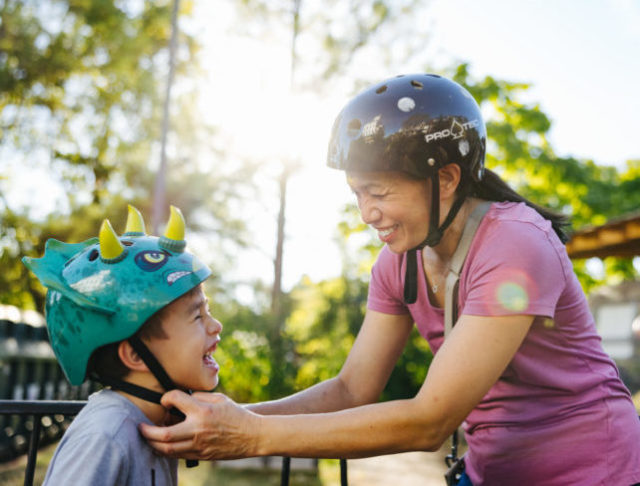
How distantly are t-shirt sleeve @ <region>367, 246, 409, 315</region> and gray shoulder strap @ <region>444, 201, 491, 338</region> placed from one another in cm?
39

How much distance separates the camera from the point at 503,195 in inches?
94.7

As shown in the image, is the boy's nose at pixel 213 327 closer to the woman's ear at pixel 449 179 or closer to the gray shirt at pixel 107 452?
the gray shirt at pixel 107 452

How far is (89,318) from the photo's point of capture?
6.40ft

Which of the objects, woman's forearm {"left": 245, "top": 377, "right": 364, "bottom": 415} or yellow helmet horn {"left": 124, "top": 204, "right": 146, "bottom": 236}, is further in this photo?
woman's forearm {"left": 245, "top": 377, "right": 364, "bottom": 415}

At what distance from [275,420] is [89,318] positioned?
2.19ft

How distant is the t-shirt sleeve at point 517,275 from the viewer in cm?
189

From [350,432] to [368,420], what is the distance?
63 millimetres

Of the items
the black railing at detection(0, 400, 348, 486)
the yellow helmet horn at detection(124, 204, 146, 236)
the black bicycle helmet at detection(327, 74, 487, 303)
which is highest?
the black bicycle helmet at detection(327, 74, 487, 303)

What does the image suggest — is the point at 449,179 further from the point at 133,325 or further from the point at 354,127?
the point at 133,325

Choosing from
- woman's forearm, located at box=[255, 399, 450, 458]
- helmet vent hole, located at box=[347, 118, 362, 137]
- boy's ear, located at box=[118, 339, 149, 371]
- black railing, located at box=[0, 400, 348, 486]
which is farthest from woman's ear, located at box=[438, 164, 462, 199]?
black railing, located at box=[0, 400, 348, 486]

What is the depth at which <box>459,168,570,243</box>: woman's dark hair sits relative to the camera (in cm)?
235

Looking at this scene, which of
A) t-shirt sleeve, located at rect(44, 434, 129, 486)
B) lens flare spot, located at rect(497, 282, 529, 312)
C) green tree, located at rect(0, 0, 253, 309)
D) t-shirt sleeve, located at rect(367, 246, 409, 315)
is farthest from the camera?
green tree, located at rect(0, 0, 253, 309)

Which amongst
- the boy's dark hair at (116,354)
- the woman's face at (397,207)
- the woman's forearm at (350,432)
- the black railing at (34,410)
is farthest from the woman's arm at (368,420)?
the black railing at (34,410)

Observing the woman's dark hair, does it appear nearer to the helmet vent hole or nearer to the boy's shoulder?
the helmet vent hole
